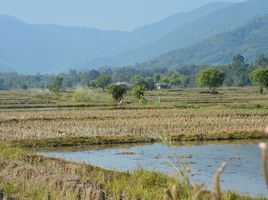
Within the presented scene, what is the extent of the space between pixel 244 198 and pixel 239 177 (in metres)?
6.16

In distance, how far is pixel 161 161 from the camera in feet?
76.5

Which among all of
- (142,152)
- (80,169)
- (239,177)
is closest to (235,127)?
(142,152)

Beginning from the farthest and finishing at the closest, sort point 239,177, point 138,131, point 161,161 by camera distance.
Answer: point 138,131, point 161,161, point 239,177

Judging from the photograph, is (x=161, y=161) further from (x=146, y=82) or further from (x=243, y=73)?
(x=243, y=73)

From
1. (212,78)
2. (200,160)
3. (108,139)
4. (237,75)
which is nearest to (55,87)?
(212,78)

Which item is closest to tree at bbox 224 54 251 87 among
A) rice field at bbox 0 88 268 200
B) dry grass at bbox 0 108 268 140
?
rice field at bbox 0 88 268 200

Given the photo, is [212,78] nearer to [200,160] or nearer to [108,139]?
[108,139]

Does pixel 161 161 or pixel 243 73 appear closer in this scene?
pixel 161 161

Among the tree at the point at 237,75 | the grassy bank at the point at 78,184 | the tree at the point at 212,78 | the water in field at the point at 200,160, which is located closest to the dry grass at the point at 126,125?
the water in field at the point at 200,160

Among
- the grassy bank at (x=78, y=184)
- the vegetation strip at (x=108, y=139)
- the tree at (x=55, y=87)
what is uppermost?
the grassy bank at (x=78, y=184)

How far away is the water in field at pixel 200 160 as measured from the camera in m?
18.1

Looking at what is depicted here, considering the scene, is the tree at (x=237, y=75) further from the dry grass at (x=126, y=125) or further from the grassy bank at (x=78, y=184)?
the grassy bank at (x=78, y=184)

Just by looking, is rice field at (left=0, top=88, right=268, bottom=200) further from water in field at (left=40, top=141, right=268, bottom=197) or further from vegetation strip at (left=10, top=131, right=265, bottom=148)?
water in field at (left=40, top=141, right=268, bottom=197)

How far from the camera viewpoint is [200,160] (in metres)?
23.3
